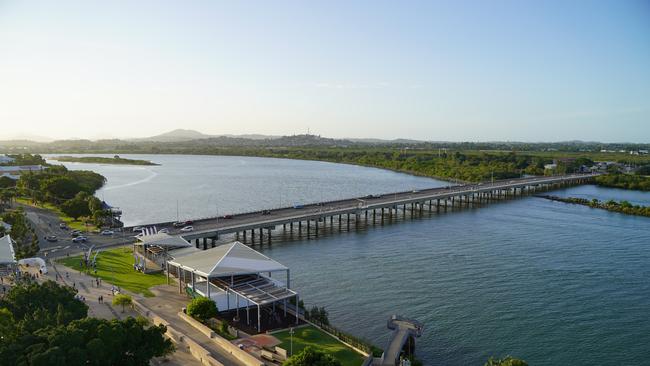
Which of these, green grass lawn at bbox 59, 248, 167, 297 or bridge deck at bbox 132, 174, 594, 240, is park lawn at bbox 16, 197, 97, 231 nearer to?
bridge deck at bbox 132, 174, 594, 240

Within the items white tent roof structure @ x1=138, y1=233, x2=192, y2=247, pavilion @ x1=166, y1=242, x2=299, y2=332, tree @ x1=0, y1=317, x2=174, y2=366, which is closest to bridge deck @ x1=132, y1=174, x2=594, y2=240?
white tent roof structure @ x1=138, y1=233, x2=192, y2=247

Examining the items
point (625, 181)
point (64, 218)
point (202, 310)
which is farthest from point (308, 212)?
point (625, 181)

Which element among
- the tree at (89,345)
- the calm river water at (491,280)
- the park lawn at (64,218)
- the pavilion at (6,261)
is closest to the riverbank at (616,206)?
the calm river water at (491,280)

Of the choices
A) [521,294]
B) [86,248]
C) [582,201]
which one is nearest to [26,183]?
[86,248]

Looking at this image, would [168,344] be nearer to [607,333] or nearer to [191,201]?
[607,333]

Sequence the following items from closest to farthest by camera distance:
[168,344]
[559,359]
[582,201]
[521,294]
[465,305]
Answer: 1. [168,344]
2. [559,359]
3. [465,305]
4. [521,294]
5. [582,201]
